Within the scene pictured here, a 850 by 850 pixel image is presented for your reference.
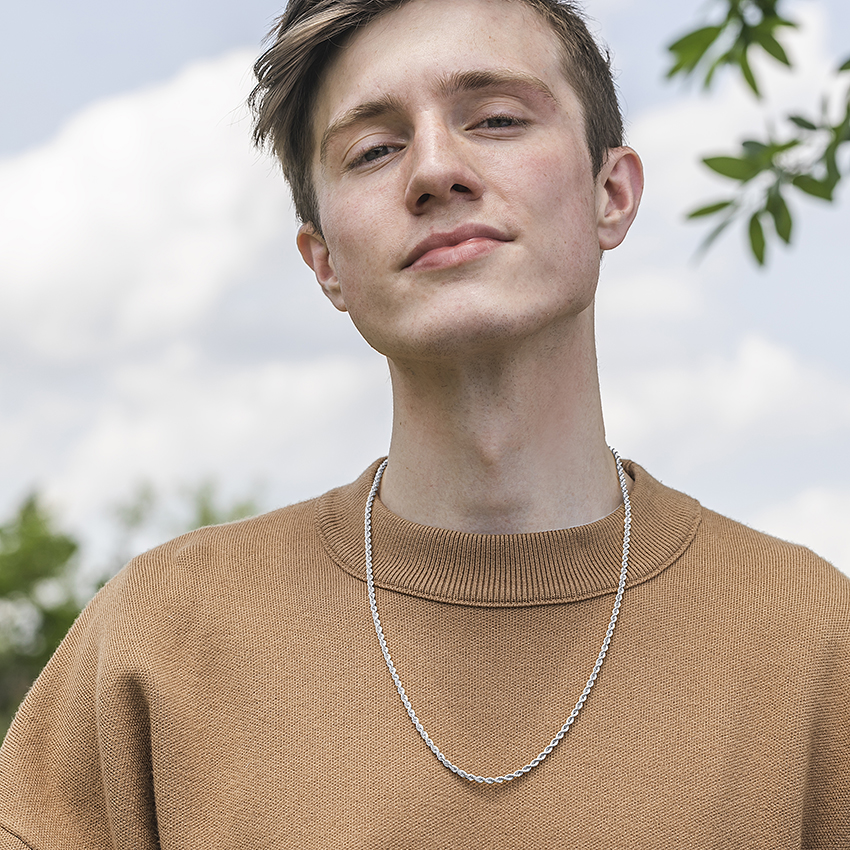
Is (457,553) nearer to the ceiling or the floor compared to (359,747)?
nearer to the ceiling

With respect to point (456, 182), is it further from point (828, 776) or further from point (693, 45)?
point (828, 776)

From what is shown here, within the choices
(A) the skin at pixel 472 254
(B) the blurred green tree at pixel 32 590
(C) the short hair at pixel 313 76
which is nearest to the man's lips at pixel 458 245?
(A) the skin at pixel 472 254

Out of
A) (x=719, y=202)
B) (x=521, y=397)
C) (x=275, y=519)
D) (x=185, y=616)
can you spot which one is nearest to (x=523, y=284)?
(x=521, y=397)

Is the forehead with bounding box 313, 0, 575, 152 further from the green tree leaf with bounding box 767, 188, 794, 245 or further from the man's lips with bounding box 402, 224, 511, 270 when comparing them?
the green tree leaf with bounding box 767, 188, 794, 245

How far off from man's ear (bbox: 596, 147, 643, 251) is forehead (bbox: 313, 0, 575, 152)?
22 cm

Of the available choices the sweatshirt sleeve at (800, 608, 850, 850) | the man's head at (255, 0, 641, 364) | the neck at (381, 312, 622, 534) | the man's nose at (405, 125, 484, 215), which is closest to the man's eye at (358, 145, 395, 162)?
the man's head at (255, 0, 641, 364)

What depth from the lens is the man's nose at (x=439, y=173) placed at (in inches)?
78.4

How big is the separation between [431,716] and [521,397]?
2.13 feet

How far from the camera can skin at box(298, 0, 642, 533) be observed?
1991 millimetres

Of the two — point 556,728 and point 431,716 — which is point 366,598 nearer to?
point 431,716

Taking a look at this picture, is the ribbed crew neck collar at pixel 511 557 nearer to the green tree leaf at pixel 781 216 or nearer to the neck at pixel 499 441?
the neck at pixel 499 441

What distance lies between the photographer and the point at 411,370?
213cm

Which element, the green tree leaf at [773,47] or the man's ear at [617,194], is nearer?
the green tree leaf at [773,47]

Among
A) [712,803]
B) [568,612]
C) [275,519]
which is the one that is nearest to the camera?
[712,803]
